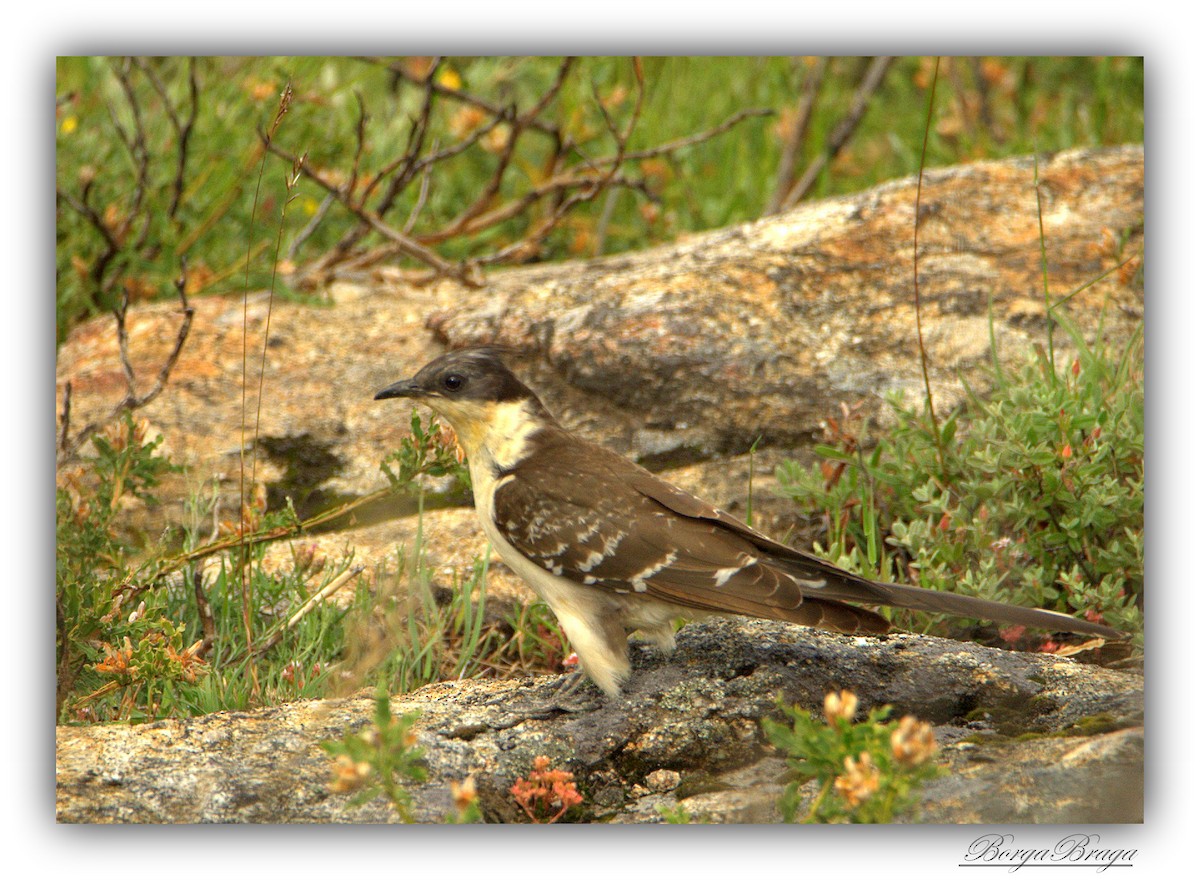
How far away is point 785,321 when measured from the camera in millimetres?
4578

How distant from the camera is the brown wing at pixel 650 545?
10.4ft

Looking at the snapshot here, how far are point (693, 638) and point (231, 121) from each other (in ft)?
9.11

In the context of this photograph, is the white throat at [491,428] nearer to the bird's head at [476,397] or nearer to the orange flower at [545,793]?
the bird's head at [476,397]

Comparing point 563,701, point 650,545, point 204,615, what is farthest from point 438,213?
point 563,701

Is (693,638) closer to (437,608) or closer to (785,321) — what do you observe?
(437,608)

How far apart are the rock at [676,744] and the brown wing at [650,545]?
0.78ft

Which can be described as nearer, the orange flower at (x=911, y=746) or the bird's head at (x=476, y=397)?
the orange flower at (x=911, y=746)

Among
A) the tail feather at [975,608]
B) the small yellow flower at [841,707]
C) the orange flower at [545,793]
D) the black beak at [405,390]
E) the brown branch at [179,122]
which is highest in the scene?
the brown branch at [179,122]

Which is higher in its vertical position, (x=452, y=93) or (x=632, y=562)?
(x=452, y=93)

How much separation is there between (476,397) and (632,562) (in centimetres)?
66

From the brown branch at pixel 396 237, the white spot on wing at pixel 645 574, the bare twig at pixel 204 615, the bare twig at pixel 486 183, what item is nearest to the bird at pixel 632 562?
the white spot on wing at pixel 645 574

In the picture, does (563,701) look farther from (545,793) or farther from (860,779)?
(860,779)

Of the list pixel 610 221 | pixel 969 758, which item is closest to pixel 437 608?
pixel 969 758

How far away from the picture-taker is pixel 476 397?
3590 mm
